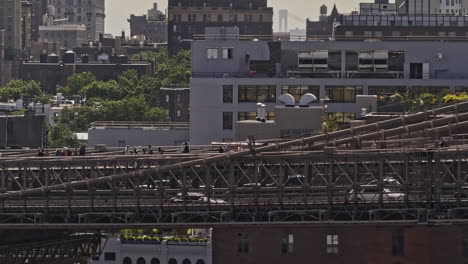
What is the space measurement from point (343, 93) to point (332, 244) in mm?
37066

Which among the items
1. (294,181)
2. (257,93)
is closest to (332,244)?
(294,181)

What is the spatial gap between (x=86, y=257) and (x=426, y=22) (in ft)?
321

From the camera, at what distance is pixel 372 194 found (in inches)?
3310

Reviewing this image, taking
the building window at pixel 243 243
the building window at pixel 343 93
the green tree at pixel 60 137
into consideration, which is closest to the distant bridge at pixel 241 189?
the building window at pixel 243 243

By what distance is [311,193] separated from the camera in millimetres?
83750

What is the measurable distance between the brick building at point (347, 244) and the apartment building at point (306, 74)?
106 feet

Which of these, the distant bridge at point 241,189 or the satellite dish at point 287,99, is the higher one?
the satellite dish at point 287,99

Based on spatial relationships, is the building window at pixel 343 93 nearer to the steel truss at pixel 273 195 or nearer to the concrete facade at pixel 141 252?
the concrete facade at pixel 141 252

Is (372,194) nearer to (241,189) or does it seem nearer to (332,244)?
(241,189)

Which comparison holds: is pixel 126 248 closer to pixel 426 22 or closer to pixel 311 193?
pixel 311 193

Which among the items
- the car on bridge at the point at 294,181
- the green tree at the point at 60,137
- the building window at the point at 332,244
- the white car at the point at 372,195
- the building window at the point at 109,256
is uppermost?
the car on bridge at the point at 294,181

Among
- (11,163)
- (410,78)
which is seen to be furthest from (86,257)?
(410,78)

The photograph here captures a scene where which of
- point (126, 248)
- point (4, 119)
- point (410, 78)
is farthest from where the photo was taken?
point (4, 119)

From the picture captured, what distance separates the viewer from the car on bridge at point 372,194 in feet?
272
